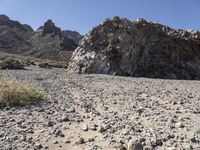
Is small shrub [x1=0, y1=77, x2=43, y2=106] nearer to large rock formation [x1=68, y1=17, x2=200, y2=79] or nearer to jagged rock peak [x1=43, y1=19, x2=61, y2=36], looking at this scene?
large rock formation [x1=68, y1=17, x2=200, y2=79]

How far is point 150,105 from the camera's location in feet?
47.3

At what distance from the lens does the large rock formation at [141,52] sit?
42.2 metres

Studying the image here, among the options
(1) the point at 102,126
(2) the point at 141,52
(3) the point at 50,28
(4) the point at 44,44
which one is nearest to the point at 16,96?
(1) the point at 102,126

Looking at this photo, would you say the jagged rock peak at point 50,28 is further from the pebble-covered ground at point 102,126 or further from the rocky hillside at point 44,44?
the pebble-covered ground at point 102,126

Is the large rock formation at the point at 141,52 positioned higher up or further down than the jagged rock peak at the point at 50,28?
further down

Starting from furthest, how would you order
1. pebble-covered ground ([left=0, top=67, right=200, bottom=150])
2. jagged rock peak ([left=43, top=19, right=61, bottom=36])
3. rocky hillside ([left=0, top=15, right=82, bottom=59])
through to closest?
jagged rock peak ([left=43, top=19, right=61, bottom=36]) < rocky hillside ([left=0, top=15, right=82, bottom=59]) < pebble-covered ground ([left=0, top=67, right=200, bottom=150])

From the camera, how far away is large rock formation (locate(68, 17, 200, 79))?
A: 139 ft

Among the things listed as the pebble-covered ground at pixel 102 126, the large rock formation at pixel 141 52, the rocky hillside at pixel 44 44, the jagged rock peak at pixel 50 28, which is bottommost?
the pebble-covered ground at pixel 102 126

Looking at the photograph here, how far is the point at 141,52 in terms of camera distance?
43.2 m

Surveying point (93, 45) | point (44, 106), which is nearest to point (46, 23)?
point (93, 45)

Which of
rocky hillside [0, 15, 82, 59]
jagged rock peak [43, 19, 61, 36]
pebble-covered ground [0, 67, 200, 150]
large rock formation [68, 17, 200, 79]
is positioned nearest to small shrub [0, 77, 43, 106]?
pebble-covered ground [0, 67, 200, 150]

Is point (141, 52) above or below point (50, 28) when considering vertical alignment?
below

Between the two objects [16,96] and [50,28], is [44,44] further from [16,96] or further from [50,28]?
[16,96]

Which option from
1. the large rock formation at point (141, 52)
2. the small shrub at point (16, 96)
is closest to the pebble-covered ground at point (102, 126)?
the small shrub at point (16, 96)
